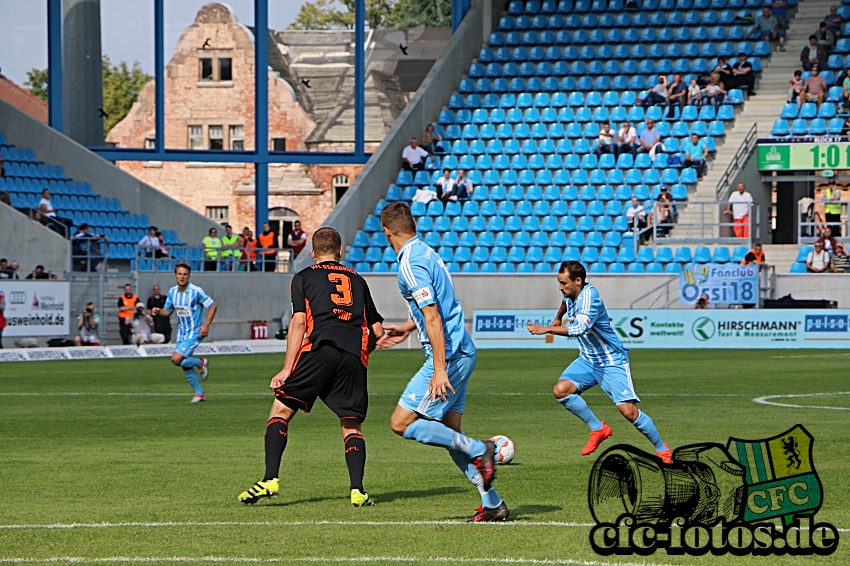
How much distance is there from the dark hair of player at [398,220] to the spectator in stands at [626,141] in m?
30.5

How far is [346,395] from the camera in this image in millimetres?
9242

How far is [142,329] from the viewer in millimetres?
31906

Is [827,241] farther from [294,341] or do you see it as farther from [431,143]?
[294,341]

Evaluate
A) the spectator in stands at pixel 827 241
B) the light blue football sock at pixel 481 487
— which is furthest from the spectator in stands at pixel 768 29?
the light blue football sock at pixel 481 487

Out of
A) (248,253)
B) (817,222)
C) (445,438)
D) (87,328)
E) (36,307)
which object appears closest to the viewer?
(445,438)

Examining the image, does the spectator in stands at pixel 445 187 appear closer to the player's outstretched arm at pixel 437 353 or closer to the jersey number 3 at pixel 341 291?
the jersey number 3 at pixel 341 291

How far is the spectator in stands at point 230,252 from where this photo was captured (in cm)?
3601

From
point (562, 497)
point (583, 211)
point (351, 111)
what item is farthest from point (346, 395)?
point (351, 111)

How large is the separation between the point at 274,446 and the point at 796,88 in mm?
31185

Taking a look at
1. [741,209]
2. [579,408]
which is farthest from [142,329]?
[579,408]

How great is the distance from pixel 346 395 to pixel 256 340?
24.5 meters

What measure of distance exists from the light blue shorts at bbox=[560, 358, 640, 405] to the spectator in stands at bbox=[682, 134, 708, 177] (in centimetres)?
2565

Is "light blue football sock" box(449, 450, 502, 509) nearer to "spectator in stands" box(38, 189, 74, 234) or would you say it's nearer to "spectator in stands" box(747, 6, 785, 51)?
"spectator in stands" box(38, 189, 74, 234)

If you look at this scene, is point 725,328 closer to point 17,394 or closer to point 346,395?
point 17,394
